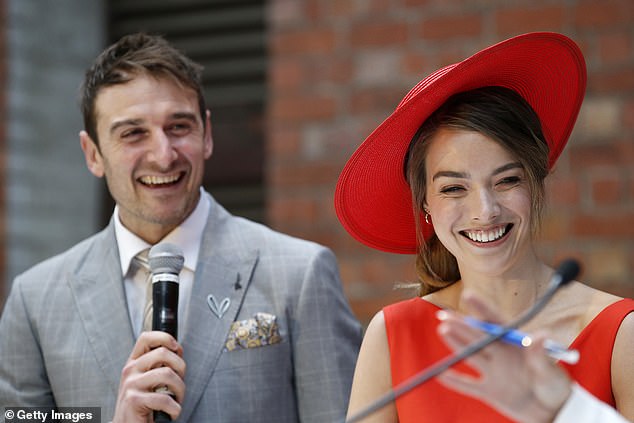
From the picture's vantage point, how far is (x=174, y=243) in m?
3.45

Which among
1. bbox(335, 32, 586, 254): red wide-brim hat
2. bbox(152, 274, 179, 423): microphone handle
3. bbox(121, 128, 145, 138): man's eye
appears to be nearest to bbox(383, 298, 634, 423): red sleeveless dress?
bbox(335, 32, 586, 254): red wide-brim hat

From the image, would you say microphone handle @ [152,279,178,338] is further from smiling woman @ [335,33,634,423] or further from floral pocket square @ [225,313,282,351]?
smiling woman @ [335,33,634,423]

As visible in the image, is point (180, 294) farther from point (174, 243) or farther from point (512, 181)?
point (512, 181)

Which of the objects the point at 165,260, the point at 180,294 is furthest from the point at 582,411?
the point at 180,294

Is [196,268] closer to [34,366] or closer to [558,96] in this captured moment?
[34,366]

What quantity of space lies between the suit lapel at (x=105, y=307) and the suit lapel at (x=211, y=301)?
19 cm

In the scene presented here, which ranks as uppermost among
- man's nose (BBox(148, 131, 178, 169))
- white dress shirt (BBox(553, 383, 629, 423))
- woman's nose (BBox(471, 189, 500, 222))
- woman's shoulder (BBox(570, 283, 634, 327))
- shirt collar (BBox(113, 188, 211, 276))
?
man's nose (BBox(148, 131, 178, 169))

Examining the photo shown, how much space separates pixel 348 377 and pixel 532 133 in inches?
34.8

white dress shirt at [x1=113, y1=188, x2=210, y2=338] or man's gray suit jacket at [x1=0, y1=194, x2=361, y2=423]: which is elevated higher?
white dress shirt at [x1=113, y1=188, x2=210, y2=338]

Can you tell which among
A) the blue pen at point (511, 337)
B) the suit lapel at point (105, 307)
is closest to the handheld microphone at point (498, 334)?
the blue pen at point (511, 337)

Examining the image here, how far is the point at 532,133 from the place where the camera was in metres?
2.84

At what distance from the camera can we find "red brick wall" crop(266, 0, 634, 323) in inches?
179

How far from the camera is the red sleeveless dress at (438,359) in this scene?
2.68 metres

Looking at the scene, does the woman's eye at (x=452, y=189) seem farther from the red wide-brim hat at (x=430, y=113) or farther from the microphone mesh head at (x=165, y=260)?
the microphone mesh head at (x=165, y=260)
